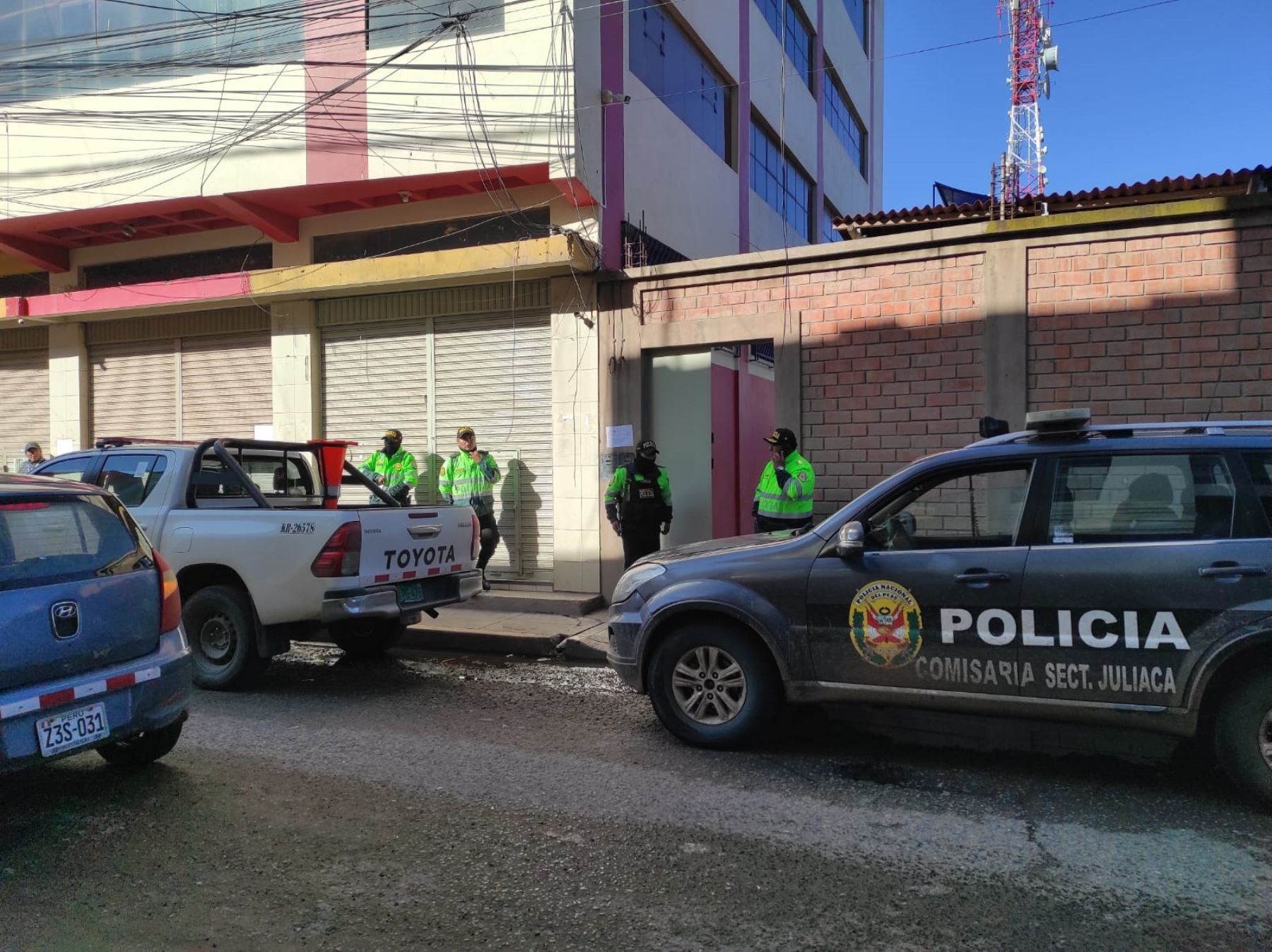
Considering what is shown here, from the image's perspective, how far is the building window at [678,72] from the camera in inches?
439

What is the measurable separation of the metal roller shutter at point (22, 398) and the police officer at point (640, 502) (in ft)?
31.8

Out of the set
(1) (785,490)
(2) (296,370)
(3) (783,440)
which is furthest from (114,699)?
(2) (296,370)

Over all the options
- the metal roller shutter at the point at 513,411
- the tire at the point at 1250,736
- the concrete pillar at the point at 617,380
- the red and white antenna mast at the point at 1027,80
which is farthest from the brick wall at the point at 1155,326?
the red and white antenna mast at the point at 1027,80

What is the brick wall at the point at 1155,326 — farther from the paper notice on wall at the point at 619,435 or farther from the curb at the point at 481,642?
the curb at the point at 481,642

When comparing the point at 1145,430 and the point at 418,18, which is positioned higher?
the point at 418,18

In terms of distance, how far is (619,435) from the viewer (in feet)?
32.9

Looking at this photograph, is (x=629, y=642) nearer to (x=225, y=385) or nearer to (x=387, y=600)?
(x=387, y=600)

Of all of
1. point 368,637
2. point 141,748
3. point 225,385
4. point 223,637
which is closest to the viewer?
point 141,748

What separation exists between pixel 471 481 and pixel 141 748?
5.70 meters

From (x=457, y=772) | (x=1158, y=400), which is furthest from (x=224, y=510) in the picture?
(x=1158, y=400)

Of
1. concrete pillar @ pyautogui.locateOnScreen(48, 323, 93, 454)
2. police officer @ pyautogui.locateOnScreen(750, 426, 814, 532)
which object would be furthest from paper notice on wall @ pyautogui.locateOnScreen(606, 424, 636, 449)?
concrete pillar @ pyautogui.locateOnScreen(48, 323, 93, 454)

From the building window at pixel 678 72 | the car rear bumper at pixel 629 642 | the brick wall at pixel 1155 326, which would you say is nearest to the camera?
the car rear bumper at pixel 629 642

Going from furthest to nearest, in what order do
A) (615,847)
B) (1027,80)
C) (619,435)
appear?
(1027,80) → (619,435) → (615,847)

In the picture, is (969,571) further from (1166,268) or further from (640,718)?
(1166,268)
